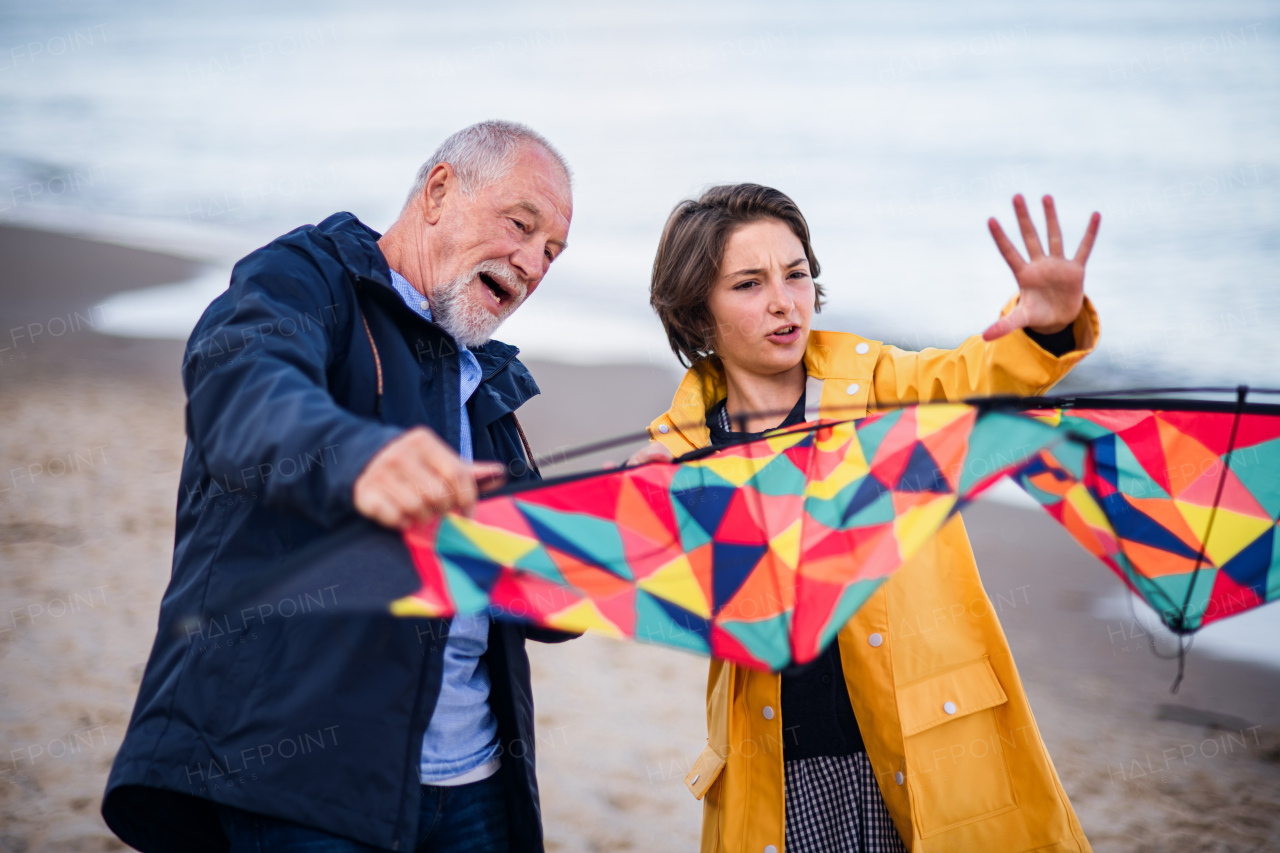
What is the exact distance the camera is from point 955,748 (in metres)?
1.92

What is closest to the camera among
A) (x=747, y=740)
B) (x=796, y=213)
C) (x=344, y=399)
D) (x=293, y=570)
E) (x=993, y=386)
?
(x=293, y=570)

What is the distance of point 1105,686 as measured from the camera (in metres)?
4.74

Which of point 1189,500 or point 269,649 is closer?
point 269,649

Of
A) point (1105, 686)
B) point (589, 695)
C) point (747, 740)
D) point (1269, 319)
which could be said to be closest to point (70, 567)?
point (589, 695)

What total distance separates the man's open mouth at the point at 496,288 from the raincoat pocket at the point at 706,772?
49.8 inches

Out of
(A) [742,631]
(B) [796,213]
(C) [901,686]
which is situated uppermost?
(B) [796,213]

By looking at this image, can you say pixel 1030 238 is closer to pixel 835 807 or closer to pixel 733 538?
pixel 733 538

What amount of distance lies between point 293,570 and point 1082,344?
163 cm

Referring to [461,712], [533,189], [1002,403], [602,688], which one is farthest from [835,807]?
[602,688]

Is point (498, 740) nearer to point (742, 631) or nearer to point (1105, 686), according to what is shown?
point (742, 631)

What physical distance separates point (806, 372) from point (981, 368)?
545 millimetres

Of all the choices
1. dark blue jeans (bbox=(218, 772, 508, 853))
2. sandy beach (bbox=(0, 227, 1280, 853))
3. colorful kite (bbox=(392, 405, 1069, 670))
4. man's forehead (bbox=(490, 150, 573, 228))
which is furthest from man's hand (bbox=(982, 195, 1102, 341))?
sandy beach (bbox=(0, 227, 1280, 853))

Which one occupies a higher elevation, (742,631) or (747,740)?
(742,631)

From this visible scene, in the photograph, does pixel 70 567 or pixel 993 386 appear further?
pixel 70 567
